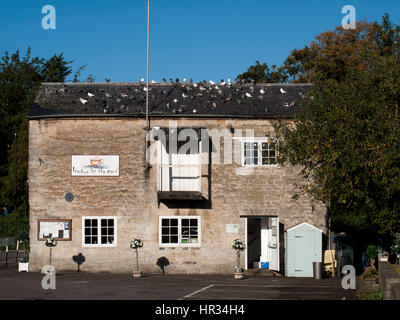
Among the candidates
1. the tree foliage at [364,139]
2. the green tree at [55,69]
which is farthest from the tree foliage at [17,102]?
the tree foliage at [364,139]

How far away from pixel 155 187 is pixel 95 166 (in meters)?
2.59

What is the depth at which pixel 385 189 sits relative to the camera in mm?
16719

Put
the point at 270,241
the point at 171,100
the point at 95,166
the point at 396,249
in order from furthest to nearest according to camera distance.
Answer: the point at 171,100 < the point at 270,241 < the point at 95,166 < the point at 396,249

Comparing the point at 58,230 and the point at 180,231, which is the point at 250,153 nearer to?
the point at 180,231

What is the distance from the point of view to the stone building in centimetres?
2777

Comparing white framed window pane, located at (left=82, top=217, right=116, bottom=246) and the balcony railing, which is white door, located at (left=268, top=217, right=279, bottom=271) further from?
white framed window pane, located at (left=82, top=217, right=116, bottom=246)

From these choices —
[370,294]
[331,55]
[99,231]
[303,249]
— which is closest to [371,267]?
[303,249]

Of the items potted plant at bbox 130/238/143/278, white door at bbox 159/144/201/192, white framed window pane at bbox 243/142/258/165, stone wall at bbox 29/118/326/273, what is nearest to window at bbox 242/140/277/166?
white framed window pane at bbox 243/142/258/165

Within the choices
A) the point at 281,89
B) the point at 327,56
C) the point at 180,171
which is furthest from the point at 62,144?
the point at 327,56

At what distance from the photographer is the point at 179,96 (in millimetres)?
29594

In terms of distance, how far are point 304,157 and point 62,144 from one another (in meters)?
12.4
